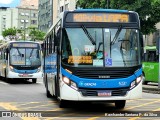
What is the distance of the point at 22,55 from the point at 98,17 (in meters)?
16.3

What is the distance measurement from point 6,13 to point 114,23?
14106 centimetres

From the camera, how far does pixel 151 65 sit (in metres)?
29.3

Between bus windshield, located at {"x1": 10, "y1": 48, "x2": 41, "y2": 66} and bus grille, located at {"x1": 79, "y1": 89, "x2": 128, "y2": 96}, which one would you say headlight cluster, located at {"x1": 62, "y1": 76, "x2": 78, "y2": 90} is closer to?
bus grille, located at {"x1": 79, "y1": 89, "x2": 128, "y2": 96}

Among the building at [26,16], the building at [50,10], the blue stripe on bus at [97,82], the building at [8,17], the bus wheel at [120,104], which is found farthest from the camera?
the building at [8,17]

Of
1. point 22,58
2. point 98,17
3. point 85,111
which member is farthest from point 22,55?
point 98,17

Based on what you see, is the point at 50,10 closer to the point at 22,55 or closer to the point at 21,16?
the point at 21,16

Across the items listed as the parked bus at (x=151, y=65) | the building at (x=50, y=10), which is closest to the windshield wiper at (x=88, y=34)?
the parked bus at (x=151, y=65)

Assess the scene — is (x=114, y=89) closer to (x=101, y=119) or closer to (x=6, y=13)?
(x=101, y=119)

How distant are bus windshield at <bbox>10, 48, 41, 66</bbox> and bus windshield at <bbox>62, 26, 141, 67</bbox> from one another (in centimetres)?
1613

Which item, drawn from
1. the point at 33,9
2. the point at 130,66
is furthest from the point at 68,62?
the point at 33,9

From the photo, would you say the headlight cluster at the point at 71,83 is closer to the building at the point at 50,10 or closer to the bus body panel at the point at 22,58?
the bus body panel at the point at 22,58

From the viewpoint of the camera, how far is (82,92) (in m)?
11.8

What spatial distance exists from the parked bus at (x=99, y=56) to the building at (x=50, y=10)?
73225 mm

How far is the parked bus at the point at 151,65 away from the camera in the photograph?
1136 inches
